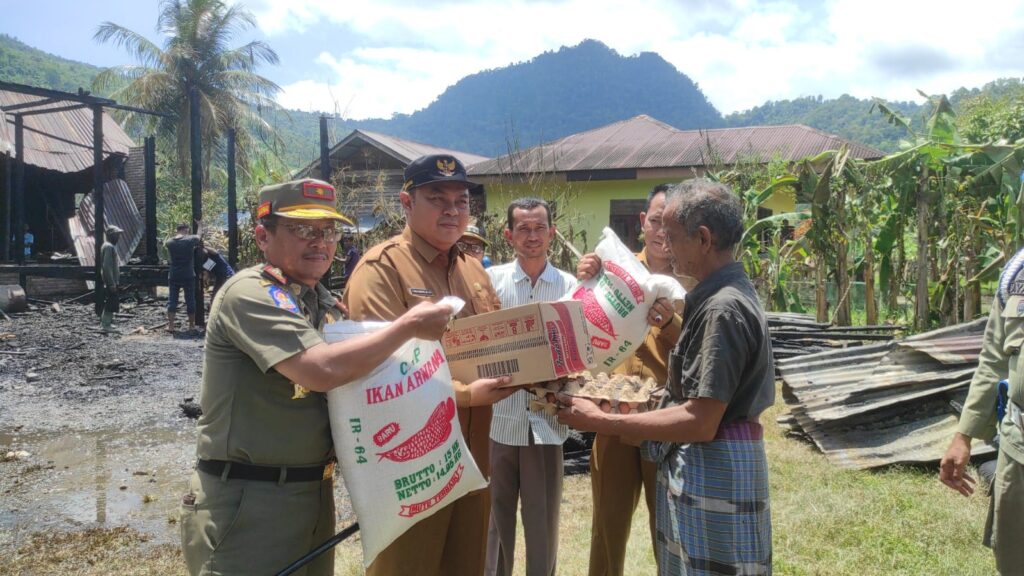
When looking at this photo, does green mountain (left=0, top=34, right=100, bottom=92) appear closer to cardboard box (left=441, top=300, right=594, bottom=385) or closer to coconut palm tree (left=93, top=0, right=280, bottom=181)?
coconut palm tree (left=93, top=0, right=280, bottom=181)

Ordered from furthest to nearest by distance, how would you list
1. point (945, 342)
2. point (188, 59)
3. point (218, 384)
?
1. point (188, 59)
2. point (945, 342)
3. point (218, 384)

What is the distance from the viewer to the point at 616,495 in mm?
2957

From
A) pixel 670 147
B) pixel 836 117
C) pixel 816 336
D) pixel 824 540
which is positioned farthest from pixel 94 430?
pixel 836 117

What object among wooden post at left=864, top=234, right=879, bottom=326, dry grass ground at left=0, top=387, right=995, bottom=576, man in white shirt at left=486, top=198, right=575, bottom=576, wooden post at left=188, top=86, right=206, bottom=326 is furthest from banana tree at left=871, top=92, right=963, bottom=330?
wooden post at left=188, top=86, right=206, bottom=326

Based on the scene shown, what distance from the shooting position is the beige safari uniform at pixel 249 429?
187 cm

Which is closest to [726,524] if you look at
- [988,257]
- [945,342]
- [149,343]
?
[945,342]

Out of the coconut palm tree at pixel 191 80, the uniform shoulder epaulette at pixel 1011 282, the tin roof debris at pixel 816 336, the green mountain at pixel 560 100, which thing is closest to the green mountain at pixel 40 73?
the coconut palm tree at pixel 191 80

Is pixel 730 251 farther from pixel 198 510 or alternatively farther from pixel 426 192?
pixel 198 510

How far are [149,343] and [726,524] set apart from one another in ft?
32.5

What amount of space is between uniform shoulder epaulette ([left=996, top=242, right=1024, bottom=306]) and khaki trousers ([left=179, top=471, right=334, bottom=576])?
8.65 feet

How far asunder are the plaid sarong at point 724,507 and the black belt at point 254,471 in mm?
1173

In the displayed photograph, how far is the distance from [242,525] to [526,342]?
3.29 ft

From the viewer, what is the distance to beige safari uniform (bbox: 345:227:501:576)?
88.8 inches

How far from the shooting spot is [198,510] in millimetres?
1938
